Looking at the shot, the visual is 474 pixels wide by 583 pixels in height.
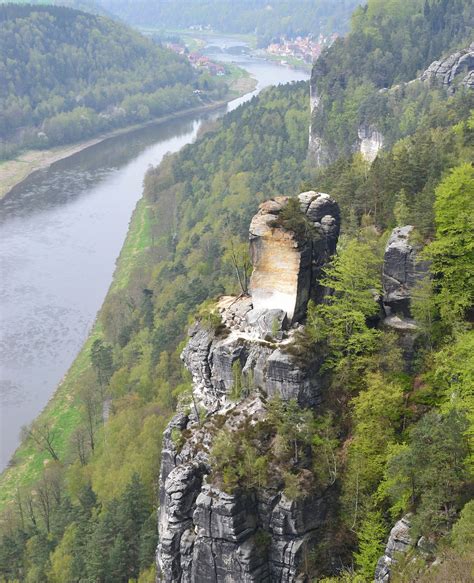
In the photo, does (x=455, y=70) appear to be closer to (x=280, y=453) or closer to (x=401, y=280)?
(x=401, y=280)

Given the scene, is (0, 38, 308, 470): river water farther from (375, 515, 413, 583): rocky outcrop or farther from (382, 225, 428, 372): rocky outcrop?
(375, 515, 413, 583): rocky outcrop

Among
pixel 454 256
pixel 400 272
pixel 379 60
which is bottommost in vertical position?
pixel 379 60

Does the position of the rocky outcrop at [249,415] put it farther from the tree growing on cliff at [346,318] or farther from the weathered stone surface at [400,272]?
the weathered stone surface at [400,272]

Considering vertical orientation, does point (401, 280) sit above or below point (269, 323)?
above

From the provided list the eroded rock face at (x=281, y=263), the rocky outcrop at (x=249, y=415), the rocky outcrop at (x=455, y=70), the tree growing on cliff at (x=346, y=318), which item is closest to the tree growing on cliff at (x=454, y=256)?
the tree growing on cliff at (x=346, y=318)

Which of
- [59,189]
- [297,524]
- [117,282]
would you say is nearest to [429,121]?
[117,282]

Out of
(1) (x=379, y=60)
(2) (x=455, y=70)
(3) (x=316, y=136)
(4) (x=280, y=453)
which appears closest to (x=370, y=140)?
(2) (x=455, y=70)

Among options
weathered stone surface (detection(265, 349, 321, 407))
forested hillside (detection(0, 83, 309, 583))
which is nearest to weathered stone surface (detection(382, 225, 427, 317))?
weathered stone surface (detection(265, 349, 321, 407))

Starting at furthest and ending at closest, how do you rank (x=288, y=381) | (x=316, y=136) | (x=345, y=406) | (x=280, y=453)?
(x=316, y=136) < (x=345, y=406) < (x=288, y=381) < (x=280, y=453)
